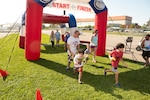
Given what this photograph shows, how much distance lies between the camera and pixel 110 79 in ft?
22.6

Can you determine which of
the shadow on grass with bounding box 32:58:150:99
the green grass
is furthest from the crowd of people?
the green grass

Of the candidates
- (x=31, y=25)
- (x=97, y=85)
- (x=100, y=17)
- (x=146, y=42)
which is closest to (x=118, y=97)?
(x=97, y=85)

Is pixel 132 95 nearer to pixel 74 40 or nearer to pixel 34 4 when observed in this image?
pixel 74 40

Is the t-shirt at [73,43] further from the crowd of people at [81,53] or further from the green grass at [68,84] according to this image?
the green grass at [68,84]

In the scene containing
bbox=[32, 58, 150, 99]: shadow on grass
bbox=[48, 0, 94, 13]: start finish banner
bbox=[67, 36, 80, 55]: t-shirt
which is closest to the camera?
bbox=[32, 58, 150, 99]: shadow on grass

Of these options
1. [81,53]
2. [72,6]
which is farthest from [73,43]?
[72,6]

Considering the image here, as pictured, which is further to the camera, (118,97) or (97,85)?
(97,85)

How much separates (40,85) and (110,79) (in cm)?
238

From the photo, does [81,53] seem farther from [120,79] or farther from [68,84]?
[120,79]

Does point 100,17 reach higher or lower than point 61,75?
higher

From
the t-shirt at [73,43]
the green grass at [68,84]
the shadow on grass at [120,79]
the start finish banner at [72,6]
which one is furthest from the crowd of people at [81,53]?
the start finish banner at [72,6]

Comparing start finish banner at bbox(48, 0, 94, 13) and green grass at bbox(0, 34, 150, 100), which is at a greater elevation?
start finish banner at bbox(48, 0, 94, 13)

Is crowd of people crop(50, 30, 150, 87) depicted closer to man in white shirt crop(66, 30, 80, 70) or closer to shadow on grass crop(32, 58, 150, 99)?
man in white shirt crop(66, 30, 80, 70)

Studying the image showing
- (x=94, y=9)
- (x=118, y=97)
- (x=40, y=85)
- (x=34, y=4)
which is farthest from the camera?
(x=94, y=9)
